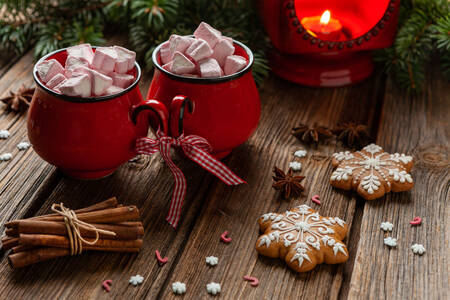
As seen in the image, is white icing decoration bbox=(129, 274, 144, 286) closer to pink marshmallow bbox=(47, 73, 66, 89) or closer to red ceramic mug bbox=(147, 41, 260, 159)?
red ceramic mug bbox=(147, 41, 260, 159)

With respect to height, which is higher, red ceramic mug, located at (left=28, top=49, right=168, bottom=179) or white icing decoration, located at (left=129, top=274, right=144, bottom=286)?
red ceramic mug, located at (left=28, top=49, right=168, bottom=179)

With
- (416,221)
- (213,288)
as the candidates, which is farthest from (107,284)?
(416,221)

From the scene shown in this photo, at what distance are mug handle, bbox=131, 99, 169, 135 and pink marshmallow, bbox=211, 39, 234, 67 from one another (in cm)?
16

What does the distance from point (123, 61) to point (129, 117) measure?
114mm

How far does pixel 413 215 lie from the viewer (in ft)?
3.61

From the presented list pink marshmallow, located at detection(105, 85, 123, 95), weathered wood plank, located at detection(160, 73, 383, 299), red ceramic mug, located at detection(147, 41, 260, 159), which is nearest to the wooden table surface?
weathered wood plank, located at detection(160, 73, 383, 299)

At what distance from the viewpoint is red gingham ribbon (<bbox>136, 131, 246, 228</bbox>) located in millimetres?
1085

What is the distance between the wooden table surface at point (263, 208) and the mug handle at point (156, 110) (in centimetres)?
16

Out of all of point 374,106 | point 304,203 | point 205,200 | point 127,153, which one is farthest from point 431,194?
point 127,153

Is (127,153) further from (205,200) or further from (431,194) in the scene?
(431,194)

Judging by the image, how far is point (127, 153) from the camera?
1108 millimetres

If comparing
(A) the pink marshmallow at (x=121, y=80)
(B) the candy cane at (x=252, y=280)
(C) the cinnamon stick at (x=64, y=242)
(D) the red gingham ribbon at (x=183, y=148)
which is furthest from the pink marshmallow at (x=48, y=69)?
(B) the candy cane at (x=252, y=280)

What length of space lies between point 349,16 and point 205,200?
0.70 meters

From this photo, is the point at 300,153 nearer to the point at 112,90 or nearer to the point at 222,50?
the point at 222,50
